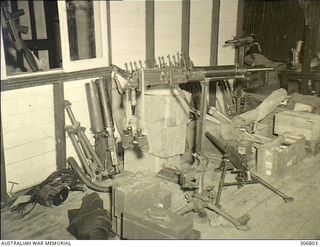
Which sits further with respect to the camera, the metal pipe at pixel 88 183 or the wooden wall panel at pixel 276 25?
the wooden wall panel at pixel 276 25

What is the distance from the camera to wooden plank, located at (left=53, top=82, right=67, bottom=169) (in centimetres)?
482

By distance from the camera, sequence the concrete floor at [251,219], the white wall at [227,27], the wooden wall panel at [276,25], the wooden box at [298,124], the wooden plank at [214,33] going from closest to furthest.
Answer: the concrete floor at [251,219]
the wooden box at [298,124]
the wooden plank at [214,33]
the white wall at [227,27]
the wooden wall panel at [276,25]

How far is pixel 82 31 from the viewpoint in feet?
16.6

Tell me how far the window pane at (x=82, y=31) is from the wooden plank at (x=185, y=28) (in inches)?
60.3

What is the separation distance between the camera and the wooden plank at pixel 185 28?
5.87 m

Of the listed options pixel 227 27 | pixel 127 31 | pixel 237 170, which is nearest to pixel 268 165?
pixel 237 170

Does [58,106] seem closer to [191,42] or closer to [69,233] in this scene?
[69,233]

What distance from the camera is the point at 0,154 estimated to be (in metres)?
4.34

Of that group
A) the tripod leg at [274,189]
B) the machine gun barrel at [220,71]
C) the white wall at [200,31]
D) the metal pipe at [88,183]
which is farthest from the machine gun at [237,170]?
the white wall at [200,31]

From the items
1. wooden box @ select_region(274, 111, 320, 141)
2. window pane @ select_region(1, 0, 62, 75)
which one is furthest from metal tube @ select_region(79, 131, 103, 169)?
wooden box @ select_region(274, 111, 320, 141)

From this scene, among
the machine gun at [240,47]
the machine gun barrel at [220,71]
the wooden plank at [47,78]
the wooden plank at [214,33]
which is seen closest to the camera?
the wooden plank at [47,78]

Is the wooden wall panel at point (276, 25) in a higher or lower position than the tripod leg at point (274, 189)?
higher

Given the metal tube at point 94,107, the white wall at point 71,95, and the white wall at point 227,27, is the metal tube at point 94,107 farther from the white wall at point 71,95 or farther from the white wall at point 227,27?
the white wall at point 227,27

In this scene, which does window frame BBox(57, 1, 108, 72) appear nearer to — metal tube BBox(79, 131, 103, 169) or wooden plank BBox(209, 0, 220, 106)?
metal tube BBox(79, 131, 103, 169)
